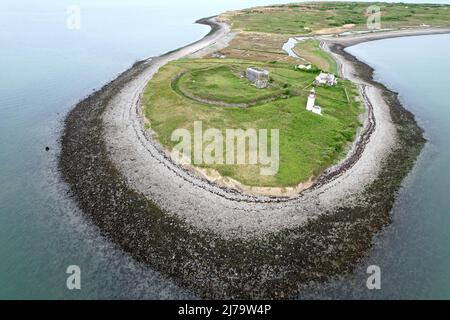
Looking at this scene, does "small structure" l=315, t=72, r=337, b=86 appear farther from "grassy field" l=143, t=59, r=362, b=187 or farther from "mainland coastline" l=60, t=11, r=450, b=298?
"mainland coastline" l=60, t=11, r=450, b=298

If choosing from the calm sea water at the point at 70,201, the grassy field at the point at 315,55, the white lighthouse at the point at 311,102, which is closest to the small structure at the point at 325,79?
the white lighthouse at the point at 311,102

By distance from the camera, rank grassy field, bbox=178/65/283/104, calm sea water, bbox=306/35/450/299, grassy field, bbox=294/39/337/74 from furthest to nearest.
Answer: grassy field, bbox=294/39/337/74
grassy field, bbox=178/65/283/104
calm sea water, bbox=306/35/450/299

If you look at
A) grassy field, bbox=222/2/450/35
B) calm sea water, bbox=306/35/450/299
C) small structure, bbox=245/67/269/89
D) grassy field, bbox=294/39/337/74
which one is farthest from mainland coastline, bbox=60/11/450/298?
grassy field, bbox=222/2/450/35

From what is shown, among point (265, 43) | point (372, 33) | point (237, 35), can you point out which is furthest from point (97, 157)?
point (372, 33)

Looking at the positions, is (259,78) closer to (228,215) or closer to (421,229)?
(228,215)

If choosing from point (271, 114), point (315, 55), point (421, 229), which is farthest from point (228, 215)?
point (315, 55)

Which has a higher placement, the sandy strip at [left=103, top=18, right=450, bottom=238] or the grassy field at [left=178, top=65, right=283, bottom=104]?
the grassy field at [left=178, top=65, right=283, bottom=104]

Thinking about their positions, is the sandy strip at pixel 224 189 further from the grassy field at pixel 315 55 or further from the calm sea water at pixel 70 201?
the grassy field at pixel 315 55

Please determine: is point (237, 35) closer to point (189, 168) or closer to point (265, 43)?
point (265, 43)
